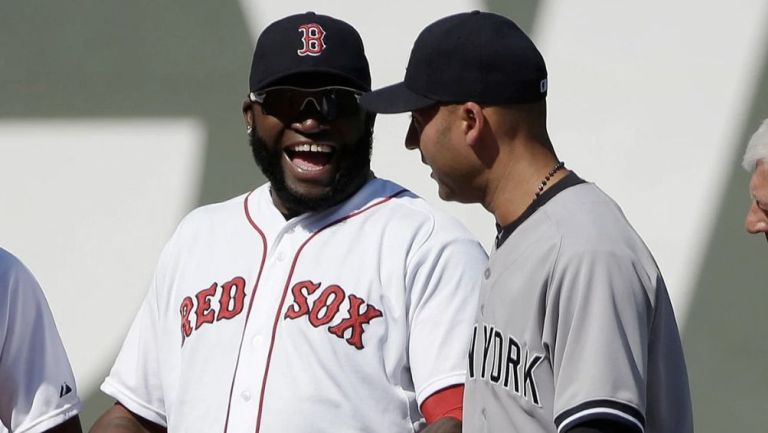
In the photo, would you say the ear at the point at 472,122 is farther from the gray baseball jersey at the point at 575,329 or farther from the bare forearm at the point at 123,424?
the bare forearm at the point at 123,424

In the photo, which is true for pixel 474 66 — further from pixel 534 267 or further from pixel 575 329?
pixel 575 329

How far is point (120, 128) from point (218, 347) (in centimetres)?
146

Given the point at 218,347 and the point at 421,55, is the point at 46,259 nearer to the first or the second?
the point at 218,347

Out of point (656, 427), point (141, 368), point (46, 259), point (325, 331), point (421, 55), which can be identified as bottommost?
point (46, 259)

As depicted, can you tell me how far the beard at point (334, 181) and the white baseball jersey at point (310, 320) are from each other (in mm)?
23

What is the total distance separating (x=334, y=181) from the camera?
8.47 feet

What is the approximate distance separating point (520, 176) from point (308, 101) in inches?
29.4

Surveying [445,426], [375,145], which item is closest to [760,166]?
[445,426]

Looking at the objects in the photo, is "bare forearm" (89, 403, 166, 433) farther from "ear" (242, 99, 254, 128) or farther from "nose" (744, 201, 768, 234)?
"nose" (744, 201, 768, 234)

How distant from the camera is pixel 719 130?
3.59 metres

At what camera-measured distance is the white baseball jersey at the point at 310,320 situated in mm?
2406

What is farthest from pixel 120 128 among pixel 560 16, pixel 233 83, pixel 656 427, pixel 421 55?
pixel 656 427

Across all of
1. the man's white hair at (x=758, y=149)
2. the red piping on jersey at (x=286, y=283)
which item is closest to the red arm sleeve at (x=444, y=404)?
the red piping on jersey at (x=286, y=283)

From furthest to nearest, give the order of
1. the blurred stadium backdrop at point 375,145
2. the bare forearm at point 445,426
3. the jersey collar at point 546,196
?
the blurred stadium backdrop at point 375,145 < the bare forearm at point 445,426 < the jersey collar at point 546,196
